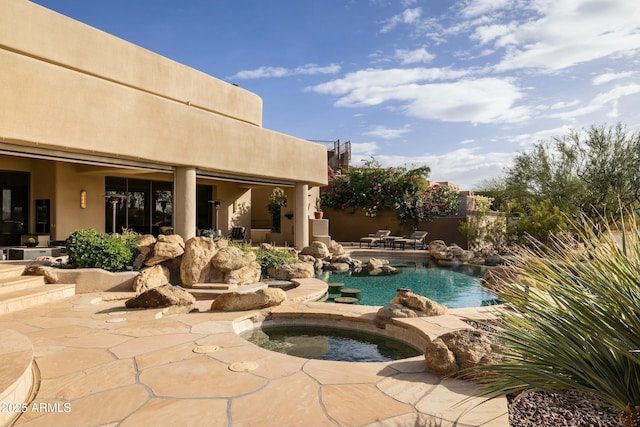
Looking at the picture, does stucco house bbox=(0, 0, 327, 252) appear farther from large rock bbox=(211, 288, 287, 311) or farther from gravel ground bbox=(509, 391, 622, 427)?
gravel ground bbox=(509, 391, 622, 427)

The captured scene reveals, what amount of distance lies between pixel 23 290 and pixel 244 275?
419 cm

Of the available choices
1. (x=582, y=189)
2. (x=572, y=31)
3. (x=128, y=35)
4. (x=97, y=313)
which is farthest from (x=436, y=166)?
(x=97, y=313)

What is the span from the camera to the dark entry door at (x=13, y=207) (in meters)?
12.9

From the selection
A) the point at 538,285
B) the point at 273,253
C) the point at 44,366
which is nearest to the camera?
the point at 538,285

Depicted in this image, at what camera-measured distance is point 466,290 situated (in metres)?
10.6

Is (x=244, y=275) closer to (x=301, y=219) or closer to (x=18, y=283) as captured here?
(x=18, y=283)

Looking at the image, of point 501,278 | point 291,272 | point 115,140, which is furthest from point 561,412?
point 115,140

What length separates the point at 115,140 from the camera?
988 centimetres

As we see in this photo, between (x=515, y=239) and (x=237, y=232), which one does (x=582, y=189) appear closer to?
(x=515, y=239)

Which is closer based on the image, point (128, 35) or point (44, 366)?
point (44, 366)

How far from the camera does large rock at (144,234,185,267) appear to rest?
9.09m

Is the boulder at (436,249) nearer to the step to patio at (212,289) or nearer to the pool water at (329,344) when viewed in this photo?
the step to patio at (212,289)

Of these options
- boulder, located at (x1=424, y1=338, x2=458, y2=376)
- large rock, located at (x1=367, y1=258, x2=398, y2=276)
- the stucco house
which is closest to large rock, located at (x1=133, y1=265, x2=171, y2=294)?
the stucco house

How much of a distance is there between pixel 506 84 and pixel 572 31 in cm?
339
